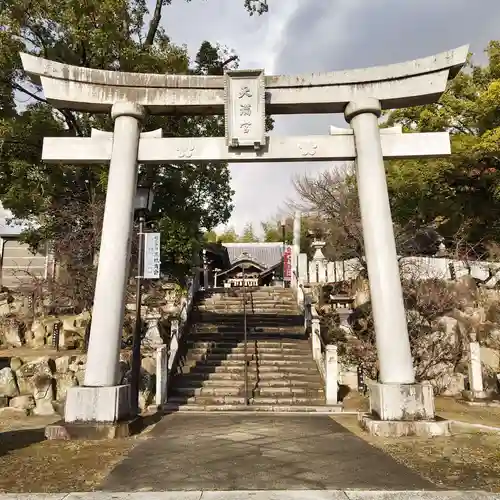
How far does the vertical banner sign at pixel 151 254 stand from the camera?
28.9 ft

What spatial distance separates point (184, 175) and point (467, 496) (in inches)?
598

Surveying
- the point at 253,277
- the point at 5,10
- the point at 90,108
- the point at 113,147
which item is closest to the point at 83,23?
the point at 5,10

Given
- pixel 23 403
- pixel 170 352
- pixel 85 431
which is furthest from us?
pixel 170 352

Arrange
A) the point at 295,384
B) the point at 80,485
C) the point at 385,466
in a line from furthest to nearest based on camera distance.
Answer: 1. the point at 295,384
2. the point at 385,466
3. the point at 80,485

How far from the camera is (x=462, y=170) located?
1959cm

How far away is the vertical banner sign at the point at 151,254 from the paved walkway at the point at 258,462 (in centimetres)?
292

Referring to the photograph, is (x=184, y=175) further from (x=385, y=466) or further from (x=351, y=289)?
(x=385, y=466)

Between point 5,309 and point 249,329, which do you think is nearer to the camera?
point 249,329

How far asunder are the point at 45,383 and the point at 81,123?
1003 centimetres

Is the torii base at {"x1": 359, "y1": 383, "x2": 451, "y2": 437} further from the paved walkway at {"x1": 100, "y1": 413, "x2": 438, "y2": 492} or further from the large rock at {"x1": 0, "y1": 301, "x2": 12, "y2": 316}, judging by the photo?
the large rock at {"x1": 0, "y1": 301, "x2": 12, "y2": 316}

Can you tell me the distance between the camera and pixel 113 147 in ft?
27.2

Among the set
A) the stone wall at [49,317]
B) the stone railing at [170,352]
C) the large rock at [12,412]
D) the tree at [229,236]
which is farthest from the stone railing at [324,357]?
the tree at [229,236]

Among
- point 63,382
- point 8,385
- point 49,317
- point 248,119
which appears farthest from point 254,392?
point 49,317

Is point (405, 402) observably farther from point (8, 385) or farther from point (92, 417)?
point (8, 385)
